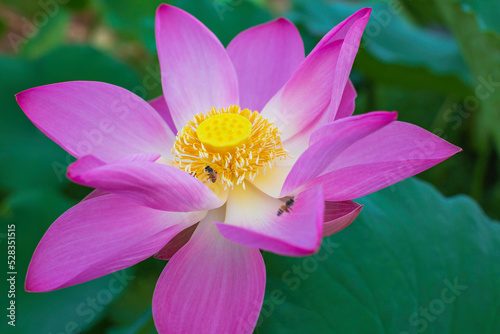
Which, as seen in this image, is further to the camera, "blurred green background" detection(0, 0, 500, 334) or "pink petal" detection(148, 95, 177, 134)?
"pink petal" detection(148, 95, 177, 134)

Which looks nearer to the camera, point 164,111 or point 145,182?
point 145,182

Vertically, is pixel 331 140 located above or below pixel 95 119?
above

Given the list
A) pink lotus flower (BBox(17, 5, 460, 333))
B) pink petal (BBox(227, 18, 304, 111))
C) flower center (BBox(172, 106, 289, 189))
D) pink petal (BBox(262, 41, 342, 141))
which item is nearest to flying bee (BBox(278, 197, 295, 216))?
pink lotus flower (BBox(17, 5, 460, 333))

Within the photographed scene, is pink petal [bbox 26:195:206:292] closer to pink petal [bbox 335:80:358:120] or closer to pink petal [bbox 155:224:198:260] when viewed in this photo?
pink petal [bbox 155:224:198:260]

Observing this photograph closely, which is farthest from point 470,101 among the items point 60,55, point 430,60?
point 60,55

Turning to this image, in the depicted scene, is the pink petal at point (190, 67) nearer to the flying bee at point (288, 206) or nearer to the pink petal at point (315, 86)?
the pink petal at point (315, 86)

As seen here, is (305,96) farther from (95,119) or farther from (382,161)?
(95,119)

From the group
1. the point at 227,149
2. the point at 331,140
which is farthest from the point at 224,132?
the point at 331,140
